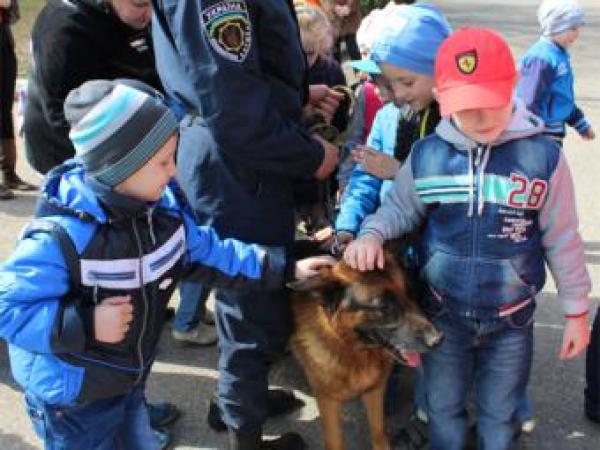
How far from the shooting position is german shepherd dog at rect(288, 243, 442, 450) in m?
2.55

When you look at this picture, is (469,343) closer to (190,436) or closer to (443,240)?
(443,240)

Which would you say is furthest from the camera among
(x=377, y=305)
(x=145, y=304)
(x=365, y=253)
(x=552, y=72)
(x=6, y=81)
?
(x=6, y=81)

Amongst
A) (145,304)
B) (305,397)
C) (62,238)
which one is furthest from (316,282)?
(305,397)

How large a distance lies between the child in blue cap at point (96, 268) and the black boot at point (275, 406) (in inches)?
40.9

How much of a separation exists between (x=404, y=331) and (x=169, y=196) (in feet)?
3.04

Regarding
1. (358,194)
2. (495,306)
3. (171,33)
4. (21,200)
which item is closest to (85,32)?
(171,33)

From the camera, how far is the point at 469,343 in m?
2.60

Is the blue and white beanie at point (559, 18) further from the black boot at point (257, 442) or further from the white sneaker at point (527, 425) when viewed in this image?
the black boot at point (257, 442)

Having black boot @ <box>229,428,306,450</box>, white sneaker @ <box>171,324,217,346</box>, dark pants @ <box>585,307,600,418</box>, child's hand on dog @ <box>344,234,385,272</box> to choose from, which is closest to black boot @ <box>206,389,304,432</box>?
black boot @ <box>229,428,306,450</box>

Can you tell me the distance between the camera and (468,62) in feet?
7.19

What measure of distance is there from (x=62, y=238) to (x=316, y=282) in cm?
94

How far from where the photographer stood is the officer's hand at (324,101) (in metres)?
3.09

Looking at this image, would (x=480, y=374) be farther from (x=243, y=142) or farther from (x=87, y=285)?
(x=87, y=285)

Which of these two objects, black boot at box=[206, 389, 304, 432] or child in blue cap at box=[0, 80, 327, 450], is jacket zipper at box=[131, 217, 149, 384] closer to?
child in blue cap at box=[0, 80, 327, 450]
